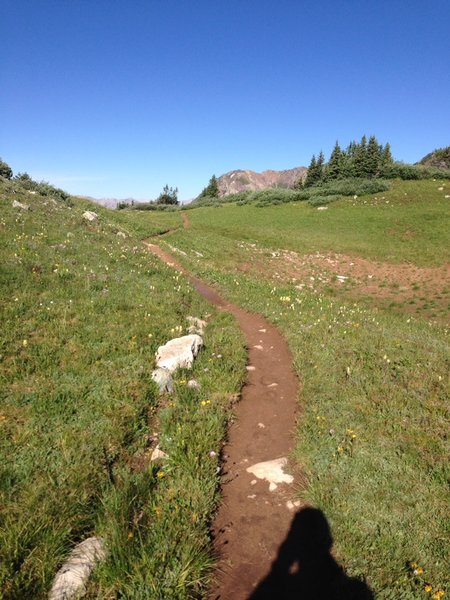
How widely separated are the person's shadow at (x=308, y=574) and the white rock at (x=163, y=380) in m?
3.80

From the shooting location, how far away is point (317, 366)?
914cm

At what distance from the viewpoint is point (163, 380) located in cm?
774

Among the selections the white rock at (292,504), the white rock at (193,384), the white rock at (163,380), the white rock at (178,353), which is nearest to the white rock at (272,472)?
the white rock at (292,504)

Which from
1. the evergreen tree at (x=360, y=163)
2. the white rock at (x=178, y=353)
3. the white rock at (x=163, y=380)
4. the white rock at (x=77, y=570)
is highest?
the evergreen tree at (x=360, y=163)

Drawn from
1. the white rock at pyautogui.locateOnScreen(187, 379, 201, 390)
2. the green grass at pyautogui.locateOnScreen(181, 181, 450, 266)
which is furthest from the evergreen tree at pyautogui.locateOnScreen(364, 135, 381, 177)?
the white rock at pyautogui.locateOnScreen(187, 379, 201, 390)

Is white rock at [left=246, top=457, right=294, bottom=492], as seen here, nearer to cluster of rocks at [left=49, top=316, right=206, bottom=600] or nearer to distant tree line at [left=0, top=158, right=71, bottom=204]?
cluster of rocks at [left=49, top=316, right=206, bottom=600]

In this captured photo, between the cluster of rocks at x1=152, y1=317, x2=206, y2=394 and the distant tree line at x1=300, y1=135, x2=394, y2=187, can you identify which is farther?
the distant tree line at x1=300, y1=135, x2=394, y2=187

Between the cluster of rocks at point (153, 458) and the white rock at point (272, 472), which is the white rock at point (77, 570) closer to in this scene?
the cluster of rocks at point (153, 458)

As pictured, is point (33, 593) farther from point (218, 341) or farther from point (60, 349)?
point (218, 341)

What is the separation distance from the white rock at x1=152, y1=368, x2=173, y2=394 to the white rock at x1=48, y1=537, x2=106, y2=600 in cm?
345

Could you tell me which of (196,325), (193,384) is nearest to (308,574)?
(193,384)

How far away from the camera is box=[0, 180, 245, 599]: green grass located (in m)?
4.05

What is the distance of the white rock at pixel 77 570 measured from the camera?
373cm

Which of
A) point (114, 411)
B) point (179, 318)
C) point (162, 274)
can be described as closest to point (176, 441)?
point (114, 411)
